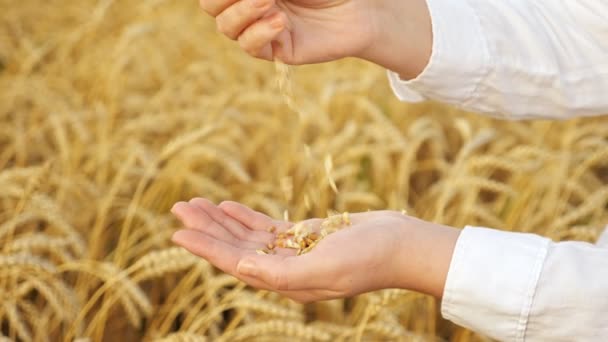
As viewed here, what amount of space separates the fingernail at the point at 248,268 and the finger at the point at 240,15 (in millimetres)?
345

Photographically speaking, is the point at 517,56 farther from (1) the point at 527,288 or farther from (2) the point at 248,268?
(2) the point at 248,268

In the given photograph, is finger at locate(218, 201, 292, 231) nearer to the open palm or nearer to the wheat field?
the open palm

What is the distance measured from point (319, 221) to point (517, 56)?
0.43 meters

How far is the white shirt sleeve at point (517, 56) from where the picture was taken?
4.49ft

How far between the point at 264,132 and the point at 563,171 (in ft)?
2.59

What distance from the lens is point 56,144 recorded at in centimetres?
229

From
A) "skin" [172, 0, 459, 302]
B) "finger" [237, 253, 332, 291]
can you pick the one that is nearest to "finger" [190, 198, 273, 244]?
"skin" [172, 0, 459, 302]

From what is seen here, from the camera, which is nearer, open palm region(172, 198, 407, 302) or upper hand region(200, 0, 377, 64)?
open palm region(172, 198, 407, 302)

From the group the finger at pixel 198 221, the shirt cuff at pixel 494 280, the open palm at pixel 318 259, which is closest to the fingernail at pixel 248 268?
the open palm at pixel 318 259

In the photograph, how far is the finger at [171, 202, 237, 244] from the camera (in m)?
1.16

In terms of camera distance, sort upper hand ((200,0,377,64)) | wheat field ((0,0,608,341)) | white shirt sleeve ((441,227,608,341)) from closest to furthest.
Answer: white shirt sleeve ((441,227,608,341)) → upper hand ((200,0,377,64)) → wheat field ((0,0,608,341))

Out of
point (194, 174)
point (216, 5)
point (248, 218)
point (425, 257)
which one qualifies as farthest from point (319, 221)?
point (194, 174)

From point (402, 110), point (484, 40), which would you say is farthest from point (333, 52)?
point (402, 110)

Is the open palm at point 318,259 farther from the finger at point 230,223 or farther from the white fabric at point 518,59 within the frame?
the white fabric at point 518,59
